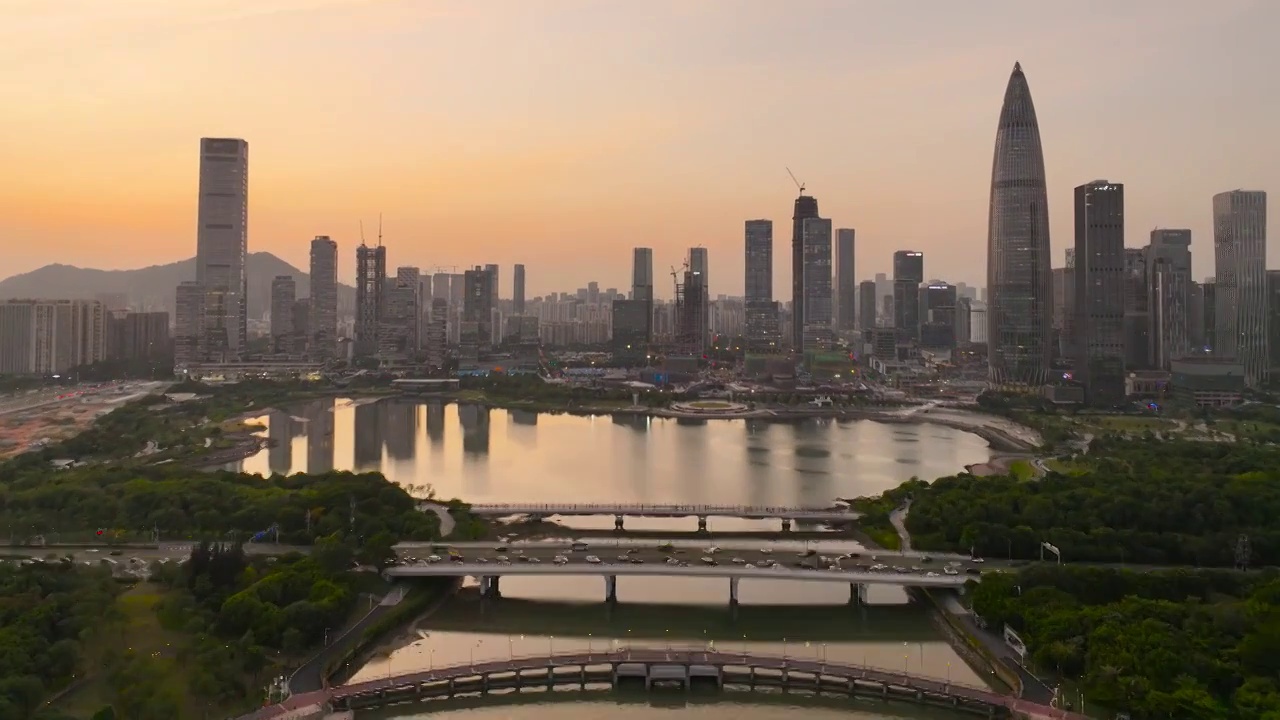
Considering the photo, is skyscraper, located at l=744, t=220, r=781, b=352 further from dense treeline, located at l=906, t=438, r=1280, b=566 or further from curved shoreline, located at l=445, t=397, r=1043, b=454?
dense treeline, located at l=906, t=438, r=1280, b=566

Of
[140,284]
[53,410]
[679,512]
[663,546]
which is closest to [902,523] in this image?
[679,512]

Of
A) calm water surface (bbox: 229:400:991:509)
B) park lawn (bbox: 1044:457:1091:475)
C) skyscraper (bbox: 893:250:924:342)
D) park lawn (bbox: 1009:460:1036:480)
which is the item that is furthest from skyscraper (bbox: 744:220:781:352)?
park lawn (bbox: 1009:460:1036:480)

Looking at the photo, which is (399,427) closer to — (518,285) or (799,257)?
(799,257)

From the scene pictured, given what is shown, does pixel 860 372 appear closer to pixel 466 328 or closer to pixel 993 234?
pixel 993 234

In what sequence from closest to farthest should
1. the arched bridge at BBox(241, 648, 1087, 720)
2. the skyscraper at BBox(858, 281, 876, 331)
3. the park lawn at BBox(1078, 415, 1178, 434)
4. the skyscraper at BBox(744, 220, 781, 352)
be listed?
1. the arched bridge at BBox(241, 648, 1087, 720)
2. the park lawn at BBox(1078, 415, 1178, 434)
3. the skyscraper at BBox(744, 220, 781, 352)
4. the skyscraper at BBox(858, 281, 876, 331)

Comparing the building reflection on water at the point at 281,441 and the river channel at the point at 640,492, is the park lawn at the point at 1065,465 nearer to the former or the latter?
the river channel at the point at 640,492

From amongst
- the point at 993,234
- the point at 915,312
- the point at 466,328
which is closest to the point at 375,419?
the point at 466,328
